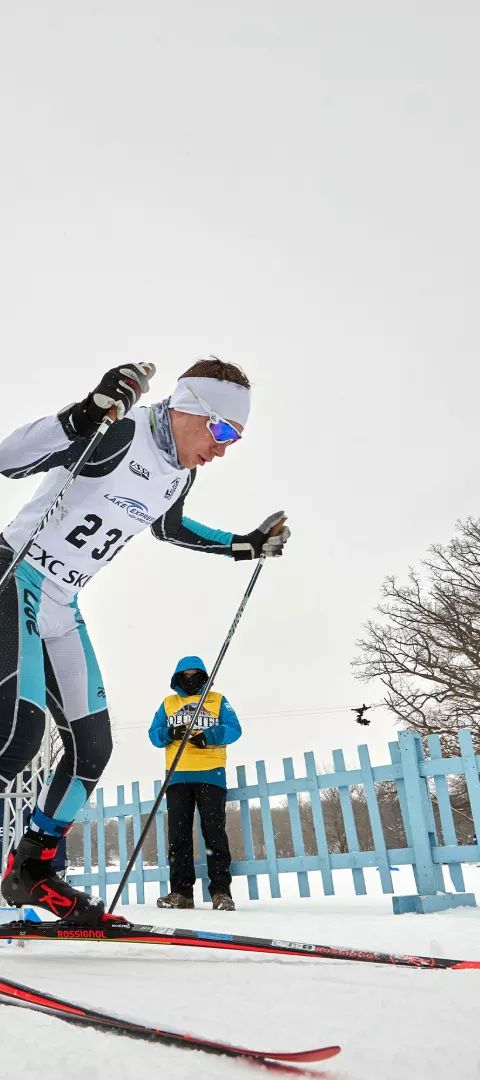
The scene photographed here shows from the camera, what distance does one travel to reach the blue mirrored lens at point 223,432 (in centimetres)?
286

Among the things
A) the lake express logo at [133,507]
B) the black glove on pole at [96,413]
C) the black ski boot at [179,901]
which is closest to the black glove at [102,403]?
the black glove on pole at [96,413]

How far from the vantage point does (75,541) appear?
2660 mm

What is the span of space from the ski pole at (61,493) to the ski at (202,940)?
1.32m

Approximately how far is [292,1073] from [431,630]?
807 inches

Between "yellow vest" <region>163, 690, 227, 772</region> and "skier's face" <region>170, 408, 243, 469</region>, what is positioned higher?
"skier's face" <region>170, 408, 243, 469</region>

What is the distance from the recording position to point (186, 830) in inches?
218

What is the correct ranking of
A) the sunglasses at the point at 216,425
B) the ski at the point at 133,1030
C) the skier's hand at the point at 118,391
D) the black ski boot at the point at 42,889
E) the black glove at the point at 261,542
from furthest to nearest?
1. the black glove at the point at 261,542
2. the sunglasses at the point at 216,425
3. the black ski boot at the point at 42,889
4. the skier's hand at the point at 118,391
5. the ski at the point at 133,1030

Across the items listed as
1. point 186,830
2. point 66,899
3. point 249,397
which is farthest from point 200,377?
point 186,830

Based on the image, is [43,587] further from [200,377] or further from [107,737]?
[200,377]

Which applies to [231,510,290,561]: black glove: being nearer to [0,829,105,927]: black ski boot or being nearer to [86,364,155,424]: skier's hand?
[86,364,155,424]: skier's hand

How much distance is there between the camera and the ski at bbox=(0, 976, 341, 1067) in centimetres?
103

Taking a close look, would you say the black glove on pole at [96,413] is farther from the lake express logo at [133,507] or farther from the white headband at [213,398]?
the white headband at [213,398]

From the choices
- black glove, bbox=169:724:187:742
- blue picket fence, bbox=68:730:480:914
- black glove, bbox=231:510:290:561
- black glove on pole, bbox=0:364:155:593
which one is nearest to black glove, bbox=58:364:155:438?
black glove on pole, bbox=0:364:155:593

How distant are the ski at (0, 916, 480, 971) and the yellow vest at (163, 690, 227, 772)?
2.92 m
